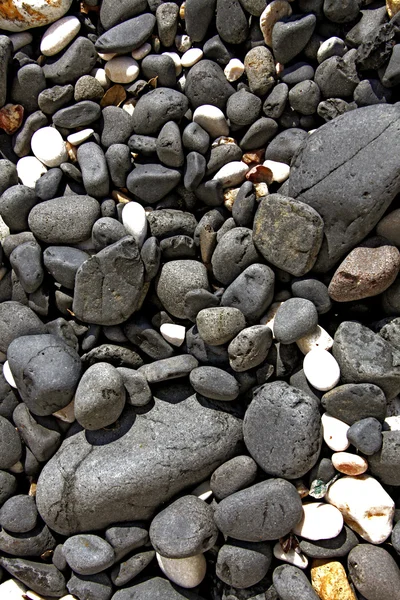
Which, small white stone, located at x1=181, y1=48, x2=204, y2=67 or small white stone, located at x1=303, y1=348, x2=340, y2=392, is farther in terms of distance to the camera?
small white stone, located at x1=181, y1=48, x2=204, y2=67

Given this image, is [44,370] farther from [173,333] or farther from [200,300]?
[200,300]

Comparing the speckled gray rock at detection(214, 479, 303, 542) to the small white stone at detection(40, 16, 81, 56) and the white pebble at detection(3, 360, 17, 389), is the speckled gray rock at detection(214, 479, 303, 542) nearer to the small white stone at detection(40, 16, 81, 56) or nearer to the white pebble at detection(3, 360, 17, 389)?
the white pebble at detection(3, 360, 17, 389)

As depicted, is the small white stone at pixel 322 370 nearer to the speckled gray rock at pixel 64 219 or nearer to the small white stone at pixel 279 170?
the small white stone at pixel 279 170

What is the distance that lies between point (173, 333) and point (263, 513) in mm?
827

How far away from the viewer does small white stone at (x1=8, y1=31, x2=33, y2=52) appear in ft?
8.30

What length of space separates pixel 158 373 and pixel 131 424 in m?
0.27

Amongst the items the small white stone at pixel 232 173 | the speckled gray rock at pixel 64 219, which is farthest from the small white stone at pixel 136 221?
the small white stone at pixel 232 173

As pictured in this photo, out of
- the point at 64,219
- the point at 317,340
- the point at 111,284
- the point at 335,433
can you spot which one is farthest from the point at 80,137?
the point at 335,433

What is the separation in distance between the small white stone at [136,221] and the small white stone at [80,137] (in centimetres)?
40

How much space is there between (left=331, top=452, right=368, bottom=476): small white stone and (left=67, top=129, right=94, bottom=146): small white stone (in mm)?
1794

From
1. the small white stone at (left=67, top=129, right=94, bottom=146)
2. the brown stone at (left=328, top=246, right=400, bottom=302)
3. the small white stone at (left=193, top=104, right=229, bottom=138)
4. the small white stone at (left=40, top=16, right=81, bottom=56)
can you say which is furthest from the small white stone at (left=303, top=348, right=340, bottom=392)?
the small white stone at (left=40, top=16, right=81, bottom=56)

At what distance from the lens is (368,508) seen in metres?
2.06

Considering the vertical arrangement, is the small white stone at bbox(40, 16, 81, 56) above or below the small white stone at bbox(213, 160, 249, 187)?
above

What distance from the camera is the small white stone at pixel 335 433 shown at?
2.13 m
